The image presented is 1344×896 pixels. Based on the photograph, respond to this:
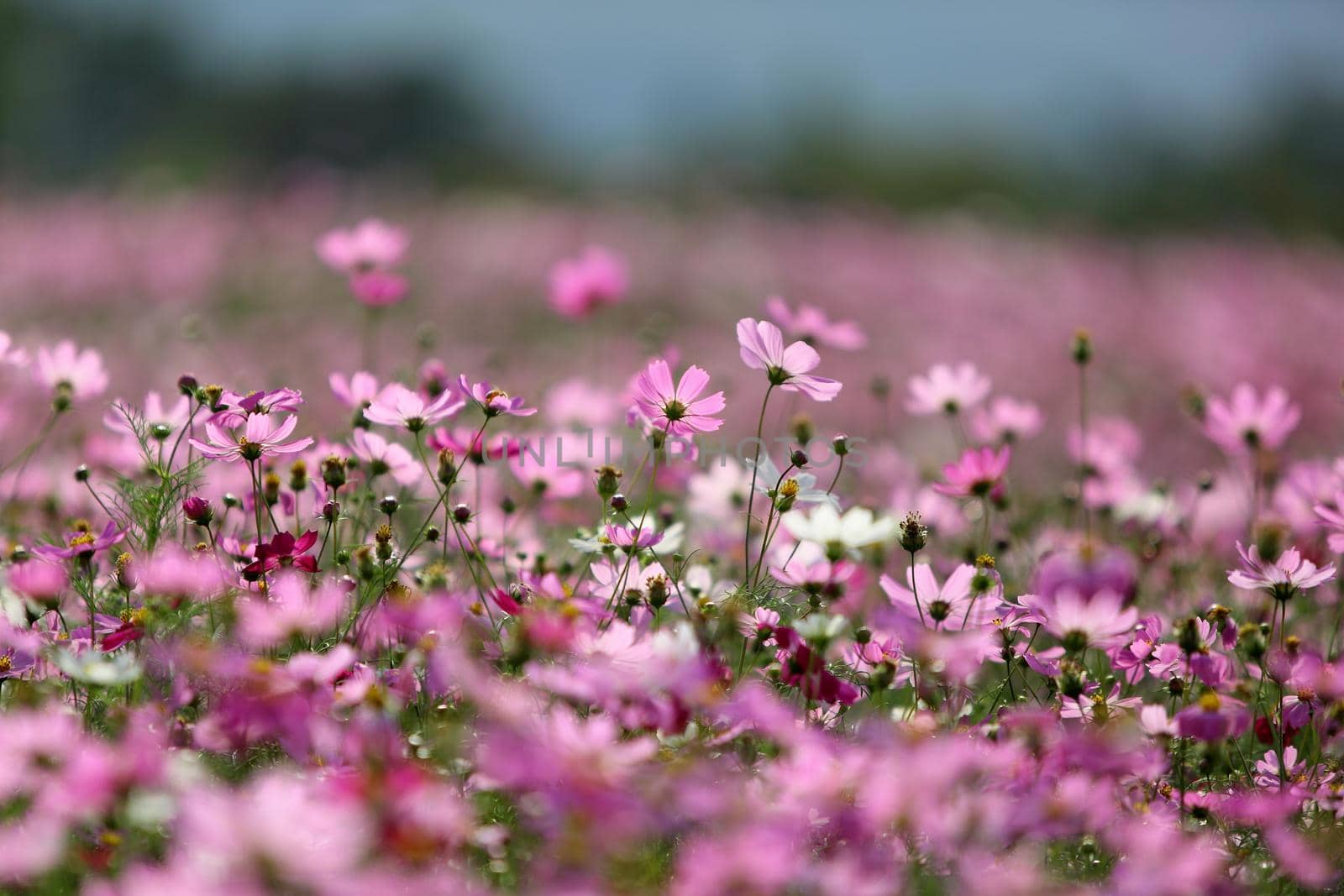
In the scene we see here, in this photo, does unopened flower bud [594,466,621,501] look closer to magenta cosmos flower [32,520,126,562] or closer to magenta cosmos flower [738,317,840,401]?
magenta cosmos flower [738,317,840,401]

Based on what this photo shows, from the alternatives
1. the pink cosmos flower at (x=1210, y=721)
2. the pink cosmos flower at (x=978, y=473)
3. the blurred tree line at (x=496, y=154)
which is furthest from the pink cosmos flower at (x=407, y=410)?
the blurred tree line at (x=496, y=154)

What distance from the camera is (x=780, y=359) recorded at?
156cm

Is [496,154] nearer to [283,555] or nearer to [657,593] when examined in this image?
[283,555]

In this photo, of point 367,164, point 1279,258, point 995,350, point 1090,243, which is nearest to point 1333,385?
point 995,350

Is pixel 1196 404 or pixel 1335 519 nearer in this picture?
pixel 1335 519

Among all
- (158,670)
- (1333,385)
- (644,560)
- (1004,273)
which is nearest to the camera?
(158,670)

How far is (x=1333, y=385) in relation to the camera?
502cm

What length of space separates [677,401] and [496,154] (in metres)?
22.5

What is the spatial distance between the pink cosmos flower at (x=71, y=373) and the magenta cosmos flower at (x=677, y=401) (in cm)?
89

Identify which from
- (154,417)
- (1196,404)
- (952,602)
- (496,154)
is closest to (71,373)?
(154,417)

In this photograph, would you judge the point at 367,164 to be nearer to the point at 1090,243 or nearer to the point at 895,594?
the point at 1090,243

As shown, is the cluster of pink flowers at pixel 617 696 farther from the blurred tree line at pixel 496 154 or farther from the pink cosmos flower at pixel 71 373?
the blurred tree line at pixel 496 154

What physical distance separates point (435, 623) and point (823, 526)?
51 cm

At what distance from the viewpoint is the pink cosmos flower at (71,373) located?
185 centimetres
